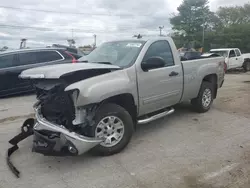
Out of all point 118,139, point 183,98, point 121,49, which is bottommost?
point 118,139

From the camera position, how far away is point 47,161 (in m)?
4.32

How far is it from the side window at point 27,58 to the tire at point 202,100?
234 inches

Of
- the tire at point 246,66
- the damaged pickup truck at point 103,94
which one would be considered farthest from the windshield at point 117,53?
the tire at point 246,66

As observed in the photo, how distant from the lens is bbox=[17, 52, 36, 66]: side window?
9.86 meters

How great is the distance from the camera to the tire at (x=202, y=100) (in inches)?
263

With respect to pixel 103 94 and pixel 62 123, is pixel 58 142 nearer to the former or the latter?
pixel 62 123

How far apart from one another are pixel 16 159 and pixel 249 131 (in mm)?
4278

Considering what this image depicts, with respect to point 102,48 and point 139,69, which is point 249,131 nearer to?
point 139,69

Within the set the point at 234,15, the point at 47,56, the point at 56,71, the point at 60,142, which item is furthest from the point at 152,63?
the point at 234,15

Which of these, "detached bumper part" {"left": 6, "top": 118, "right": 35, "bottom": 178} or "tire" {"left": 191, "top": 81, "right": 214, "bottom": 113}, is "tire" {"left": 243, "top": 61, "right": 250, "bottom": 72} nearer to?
"tire" {"left": 191, "top": 81, "right": 214, "bottom": 113}

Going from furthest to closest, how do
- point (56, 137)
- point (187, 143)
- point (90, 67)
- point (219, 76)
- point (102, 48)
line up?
1. point (219, 76)
2. point (102, 48)
3. point (187, 143)
4. point (90, 67)
5. point (56, 137)

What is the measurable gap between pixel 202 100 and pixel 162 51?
1.90 meters

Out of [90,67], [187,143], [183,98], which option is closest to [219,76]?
[183,98]

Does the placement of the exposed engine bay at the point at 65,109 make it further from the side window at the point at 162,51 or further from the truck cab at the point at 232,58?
the truck cab at the point at 232,58
